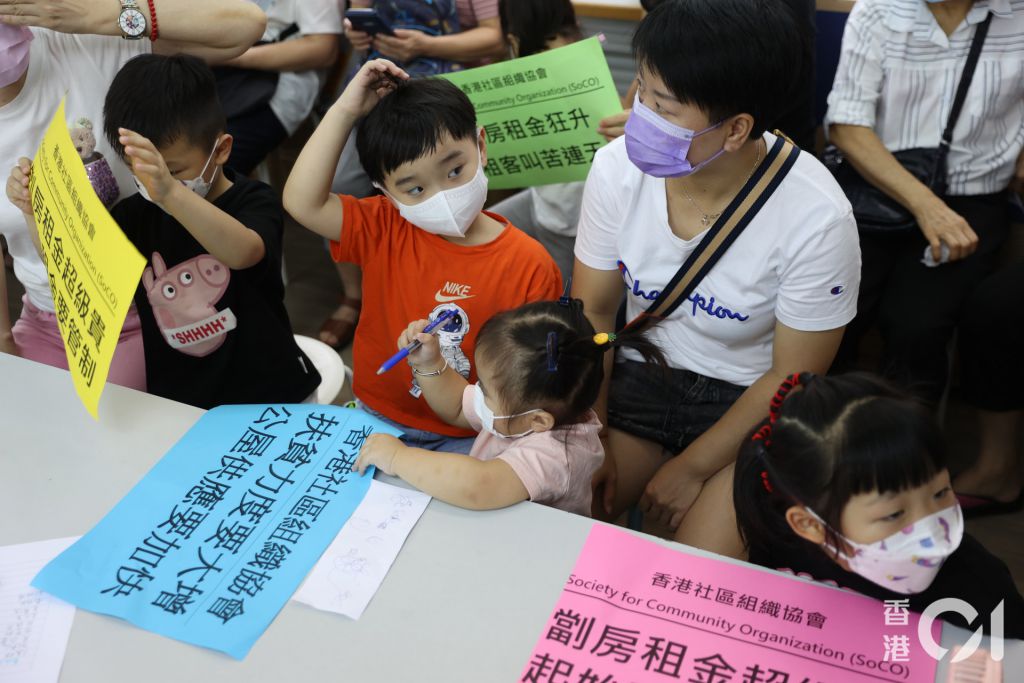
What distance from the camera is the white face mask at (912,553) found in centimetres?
88

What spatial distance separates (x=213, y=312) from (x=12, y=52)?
51 centimetres

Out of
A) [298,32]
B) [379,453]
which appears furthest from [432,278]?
[298,32]

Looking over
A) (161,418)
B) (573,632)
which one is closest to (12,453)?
(161,418)

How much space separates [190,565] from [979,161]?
1785 millimetres

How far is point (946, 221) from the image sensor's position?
72.1 inches

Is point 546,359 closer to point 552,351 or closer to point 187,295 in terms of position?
point 552,351

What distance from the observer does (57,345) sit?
1.61m

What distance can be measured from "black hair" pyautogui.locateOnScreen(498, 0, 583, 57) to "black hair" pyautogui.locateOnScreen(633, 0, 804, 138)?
68 cm

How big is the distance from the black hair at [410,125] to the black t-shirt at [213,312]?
0.69 ft

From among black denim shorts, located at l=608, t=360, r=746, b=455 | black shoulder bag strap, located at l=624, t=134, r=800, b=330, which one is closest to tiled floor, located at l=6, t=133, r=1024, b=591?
black denim shorts, located at l=608, t=360, r=746, b=455

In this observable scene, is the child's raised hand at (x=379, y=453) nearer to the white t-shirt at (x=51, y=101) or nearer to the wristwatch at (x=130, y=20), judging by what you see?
the white t-shirt at (x=51, y=101)

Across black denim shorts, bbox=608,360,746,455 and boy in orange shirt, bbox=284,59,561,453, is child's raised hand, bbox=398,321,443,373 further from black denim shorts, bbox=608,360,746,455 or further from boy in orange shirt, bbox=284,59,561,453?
black denim shorts, bbox=608,360,746,455

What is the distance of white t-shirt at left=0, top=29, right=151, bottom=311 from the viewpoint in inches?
57.4

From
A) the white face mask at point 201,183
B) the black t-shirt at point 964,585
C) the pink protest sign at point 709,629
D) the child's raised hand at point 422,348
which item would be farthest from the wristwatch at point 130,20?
the black t-shirt at point 964,585
